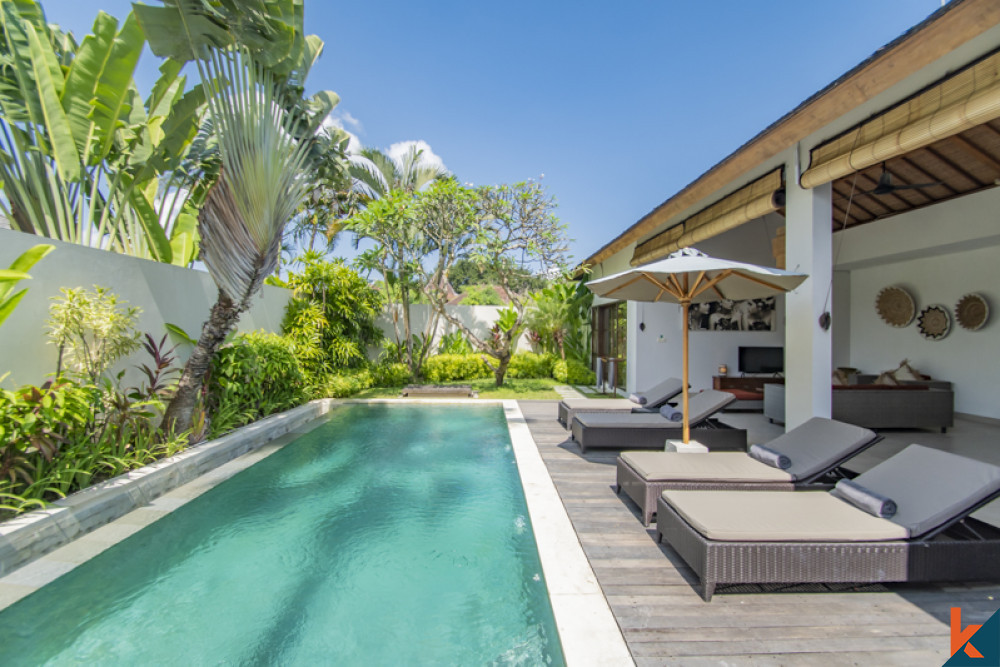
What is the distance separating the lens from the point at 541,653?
8.60 feet

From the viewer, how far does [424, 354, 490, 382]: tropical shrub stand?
1441 cm

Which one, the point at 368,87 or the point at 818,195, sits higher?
the point at 368,87

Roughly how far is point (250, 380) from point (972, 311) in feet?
45.3

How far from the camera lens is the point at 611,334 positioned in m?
14.3

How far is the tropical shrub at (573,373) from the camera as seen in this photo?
49.4ft

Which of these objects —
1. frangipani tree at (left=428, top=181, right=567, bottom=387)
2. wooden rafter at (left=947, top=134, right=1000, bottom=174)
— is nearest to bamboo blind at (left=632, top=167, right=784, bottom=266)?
wooden rafter at (left=947, top=134, right=1000, bottom=174)

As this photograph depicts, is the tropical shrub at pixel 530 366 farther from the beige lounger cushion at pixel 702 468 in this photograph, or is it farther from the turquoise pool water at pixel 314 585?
the beige lounger cushion at pixel 702 468

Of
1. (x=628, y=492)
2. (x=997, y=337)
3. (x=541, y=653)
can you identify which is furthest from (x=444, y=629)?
(x=997, y=337)

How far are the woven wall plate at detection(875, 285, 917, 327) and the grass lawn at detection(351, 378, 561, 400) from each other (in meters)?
8.07

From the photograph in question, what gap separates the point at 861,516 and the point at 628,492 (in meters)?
1.82

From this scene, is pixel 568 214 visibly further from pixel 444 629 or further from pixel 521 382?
pixel 444 629

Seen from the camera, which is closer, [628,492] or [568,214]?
[628,492]

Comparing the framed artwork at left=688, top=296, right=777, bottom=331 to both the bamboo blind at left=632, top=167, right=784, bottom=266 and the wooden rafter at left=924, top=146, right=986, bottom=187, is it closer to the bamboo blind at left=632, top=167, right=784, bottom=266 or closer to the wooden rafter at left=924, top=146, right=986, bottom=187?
the bamboo blind at left=632, top=167, right=784, bottom=266

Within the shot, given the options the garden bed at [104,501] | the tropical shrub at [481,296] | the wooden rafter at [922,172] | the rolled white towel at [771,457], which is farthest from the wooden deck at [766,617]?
the tropical shrub at [481,296]
